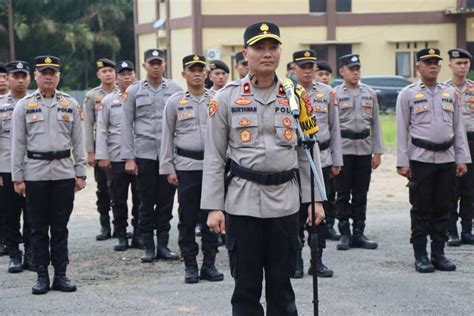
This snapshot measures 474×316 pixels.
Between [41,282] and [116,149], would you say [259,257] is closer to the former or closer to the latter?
[41,282]

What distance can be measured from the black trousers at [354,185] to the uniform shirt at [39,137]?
11.8 feet

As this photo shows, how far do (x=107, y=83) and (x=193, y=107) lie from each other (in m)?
3.48

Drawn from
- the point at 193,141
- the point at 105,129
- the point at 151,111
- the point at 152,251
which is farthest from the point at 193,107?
the point at 105,129

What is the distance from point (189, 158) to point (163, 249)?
5.61 feet

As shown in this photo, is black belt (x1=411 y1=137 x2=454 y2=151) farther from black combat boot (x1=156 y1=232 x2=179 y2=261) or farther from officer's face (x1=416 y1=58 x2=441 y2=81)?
black combat boot (x1=156 y1=232 x2=179 y2=261)

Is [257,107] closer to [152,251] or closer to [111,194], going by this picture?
[152,251]

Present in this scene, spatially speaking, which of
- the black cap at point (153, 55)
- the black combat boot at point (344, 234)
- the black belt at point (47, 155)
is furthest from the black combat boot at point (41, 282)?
the black combat boot at point (344, 234)

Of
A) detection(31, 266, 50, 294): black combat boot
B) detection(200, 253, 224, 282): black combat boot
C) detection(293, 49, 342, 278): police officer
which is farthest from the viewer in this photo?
detection(293, 49, 342, 278): police officer

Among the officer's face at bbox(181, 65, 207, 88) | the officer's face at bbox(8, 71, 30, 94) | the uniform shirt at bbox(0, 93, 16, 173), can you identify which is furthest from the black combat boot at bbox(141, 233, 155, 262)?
the officer's face at bbox(8, 71, 30, 94)

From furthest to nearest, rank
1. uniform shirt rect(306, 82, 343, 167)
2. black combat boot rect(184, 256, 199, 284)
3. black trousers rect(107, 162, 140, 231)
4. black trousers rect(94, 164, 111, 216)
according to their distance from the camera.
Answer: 1. black trousers rect(94, 164, 111, 216)
2. black trousers rect(107, 162, 140, 231)
3. uniform shirt rect(306, 82, 343, 167)
4. black combat boot rect(184, 256, 199, 284)

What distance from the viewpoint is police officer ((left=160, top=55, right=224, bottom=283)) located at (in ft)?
30.3

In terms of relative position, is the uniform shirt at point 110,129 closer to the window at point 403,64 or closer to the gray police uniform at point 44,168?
the gray police uniform at point 44,168

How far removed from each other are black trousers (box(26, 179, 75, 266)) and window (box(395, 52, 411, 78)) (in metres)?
38.6

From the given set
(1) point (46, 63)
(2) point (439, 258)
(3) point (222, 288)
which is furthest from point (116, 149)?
(2) point (439, 258)
